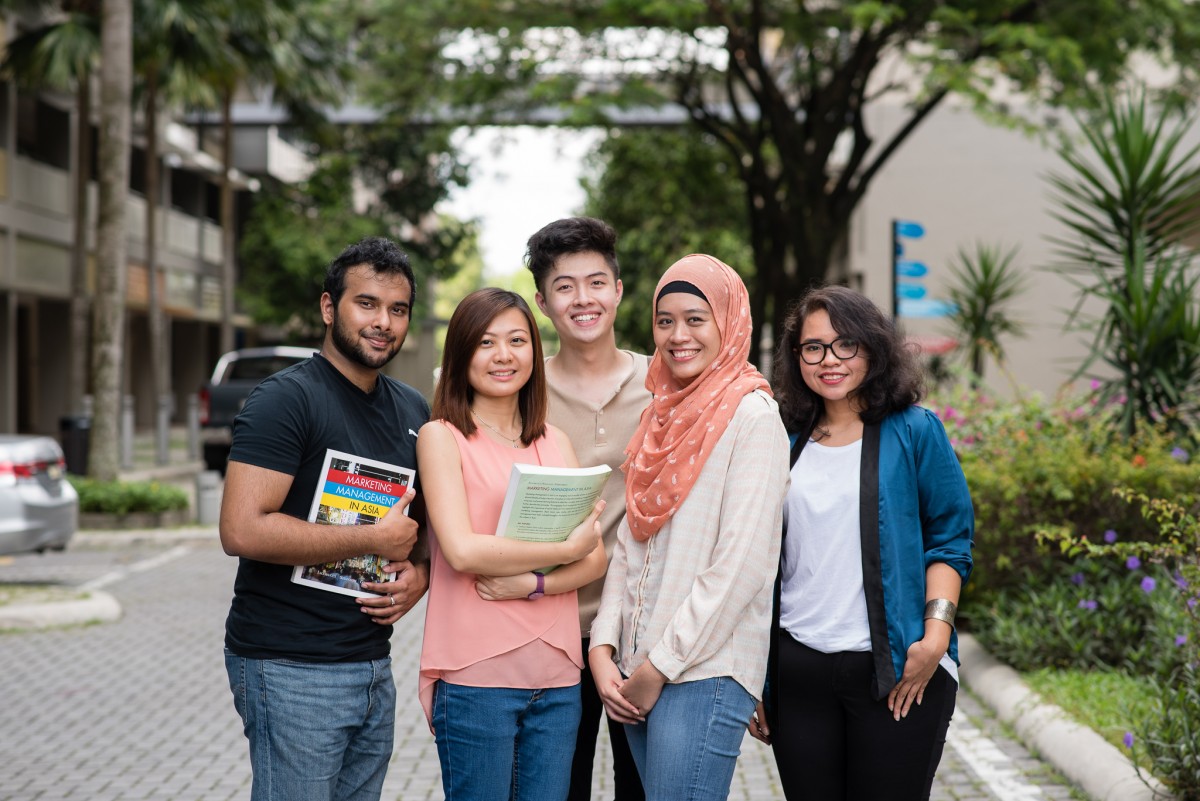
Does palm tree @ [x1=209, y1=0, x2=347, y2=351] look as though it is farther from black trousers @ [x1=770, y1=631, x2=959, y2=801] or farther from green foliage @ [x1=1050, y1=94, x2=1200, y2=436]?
black trousers @ [x1=770, y1=631, x2=959, y2=801]

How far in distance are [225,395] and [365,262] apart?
1658 cm

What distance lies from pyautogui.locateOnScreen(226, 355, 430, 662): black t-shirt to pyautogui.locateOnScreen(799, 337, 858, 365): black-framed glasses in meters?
1.04

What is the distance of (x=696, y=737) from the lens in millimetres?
2973

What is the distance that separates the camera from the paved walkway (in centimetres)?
543

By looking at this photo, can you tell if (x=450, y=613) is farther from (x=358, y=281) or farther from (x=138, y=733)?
(x=138, y=733)

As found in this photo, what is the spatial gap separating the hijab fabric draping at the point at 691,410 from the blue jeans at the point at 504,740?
0.48 m

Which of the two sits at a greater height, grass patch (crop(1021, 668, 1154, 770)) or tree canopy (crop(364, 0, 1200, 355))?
tree canopy (crop(364, 0, 1200, 355))

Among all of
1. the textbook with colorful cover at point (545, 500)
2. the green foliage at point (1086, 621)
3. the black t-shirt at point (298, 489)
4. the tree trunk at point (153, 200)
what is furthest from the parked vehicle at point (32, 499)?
the tree trunk at point (153, 200)

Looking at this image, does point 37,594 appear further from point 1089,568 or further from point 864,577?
point 864,577

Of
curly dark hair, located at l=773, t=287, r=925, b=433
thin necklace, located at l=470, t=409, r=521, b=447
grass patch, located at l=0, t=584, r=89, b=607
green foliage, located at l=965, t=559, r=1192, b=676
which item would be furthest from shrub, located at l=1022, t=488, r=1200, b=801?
grass patch, located at l=0, t=584, r=89, b=607

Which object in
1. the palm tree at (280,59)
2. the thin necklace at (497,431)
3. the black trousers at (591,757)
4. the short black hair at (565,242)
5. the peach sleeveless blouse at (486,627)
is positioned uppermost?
the palm tree at (280,59)

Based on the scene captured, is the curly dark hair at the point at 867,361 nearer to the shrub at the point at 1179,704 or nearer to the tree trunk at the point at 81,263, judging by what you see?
the shrub at the point at 1179,704

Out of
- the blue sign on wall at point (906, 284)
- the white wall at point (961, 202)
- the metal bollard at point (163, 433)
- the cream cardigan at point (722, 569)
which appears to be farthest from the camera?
the white wall at point (961, 202)

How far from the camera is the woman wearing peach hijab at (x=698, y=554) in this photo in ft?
9.71
